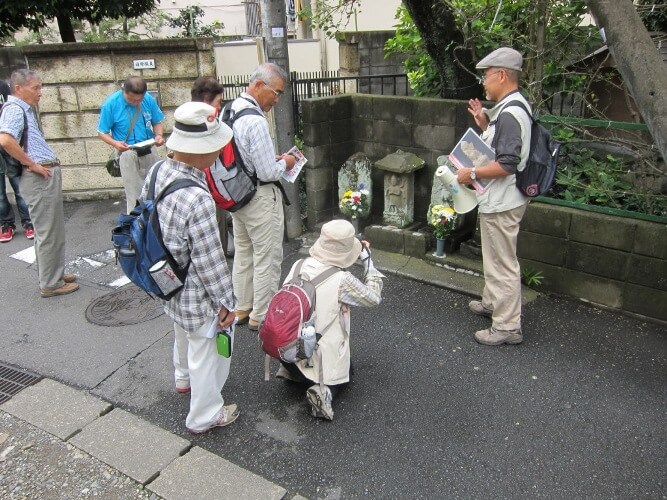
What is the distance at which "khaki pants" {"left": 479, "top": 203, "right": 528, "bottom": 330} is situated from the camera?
392 cm

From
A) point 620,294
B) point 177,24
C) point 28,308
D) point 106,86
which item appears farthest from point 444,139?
point 177,24

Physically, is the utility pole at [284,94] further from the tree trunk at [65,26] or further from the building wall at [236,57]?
the building wall at [236,57]

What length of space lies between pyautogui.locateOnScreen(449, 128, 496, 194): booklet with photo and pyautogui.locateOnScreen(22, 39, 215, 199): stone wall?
4625 millimetres

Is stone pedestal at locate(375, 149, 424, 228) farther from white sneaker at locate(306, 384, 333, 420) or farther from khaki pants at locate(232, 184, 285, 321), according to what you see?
white sneaker at locate(306, 384, 333, 420)

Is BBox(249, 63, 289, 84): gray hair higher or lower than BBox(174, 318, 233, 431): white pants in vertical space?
higher

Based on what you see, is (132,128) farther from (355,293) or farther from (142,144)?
(355,293)

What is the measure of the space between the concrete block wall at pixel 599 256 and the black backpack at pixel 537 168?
828 millimetres

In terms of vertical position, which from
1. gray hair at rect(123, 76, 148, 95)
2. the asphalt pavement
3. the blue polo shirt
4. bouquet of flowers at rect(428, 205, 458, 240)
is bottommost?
the asphalt pavement

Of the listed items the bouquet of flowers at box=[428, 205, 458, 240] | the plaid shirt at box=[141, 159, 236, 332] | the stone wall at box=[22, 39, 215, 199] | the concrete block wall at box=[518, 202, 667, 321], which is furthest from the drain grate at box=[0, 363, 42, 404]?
the stone wall at box=[22, 39, 215, 199]

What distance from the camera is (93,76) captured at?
7.45 meters

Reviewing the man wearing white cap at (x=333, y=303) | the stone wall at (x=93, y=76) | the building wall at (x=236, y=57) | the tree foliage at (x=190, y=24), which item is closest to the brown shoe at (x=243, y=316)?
the man wearing white cap at (x=333, y=303)

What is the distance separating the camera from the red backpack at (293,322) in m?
3.08

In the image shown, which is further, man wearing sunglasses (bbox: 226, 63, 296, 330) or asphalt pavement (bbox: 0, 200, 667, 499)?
man wearing sunglasses (bbox: 226, 63, 296, 330)

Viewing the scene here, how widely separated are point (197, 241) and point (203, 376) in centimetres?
81
